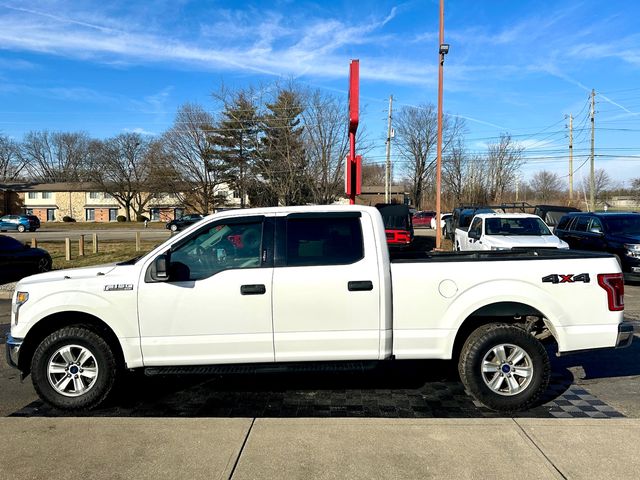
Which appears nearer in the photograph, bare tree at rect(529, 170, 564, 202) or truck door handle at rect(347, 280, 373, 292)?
truck door handle at rect(347, 280, 373, 292)

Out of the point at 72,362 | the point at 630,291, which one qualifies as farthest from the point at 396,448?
the point at 630,291

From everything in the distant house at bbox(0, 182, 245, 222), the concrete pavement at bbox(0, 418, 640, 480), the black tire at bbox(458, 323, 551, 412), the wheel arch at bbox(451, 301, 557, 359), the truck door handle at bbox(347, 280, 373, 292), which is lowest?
the concrete pavement at bbox(0, 418, 640, 480)

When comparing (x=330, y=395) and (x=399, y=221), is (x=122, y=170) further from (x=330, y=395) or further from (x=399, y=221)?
(x=330, y=395)

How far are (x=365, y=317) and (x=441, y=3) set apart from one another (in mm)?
17873

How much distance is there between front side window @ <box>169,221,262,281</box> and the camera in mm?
4375

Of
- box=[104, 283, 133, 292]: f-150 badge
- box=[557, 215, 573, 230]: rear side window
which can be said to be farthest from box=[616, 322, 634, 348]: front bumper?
box=[557, 215, 573, 230]: rear side window

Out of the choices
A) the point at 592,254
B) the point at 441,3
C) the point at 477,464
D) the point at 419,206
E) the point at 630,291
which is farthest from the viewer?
the point at 419,206

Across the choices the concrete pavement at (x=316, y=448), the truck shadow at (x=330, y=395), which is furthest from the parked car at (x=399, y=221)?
the concrete pavement at (x=316, y=448)

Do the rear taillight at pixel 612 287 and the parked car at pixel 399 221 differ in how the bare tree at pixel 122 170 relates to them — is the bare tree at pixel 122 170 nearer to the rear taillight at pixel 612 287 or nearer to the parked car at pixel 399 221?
the parked car at pixel 399 221

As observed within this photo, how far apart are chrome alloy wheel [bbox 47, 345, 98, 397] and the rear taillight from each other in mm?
4650

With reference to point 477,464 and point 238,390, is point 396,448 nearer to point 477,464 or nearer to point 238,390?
point 477,464

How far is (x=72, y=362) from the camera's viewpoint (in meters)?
4.32

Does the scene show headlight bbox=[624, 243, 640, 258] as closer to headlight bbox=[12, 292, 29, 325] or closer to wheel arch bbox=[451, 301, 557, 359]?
wheel arch bbox=[451, 301, 557, 359]

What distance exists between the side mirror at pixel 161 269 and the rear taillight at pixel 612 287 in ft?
12.7
